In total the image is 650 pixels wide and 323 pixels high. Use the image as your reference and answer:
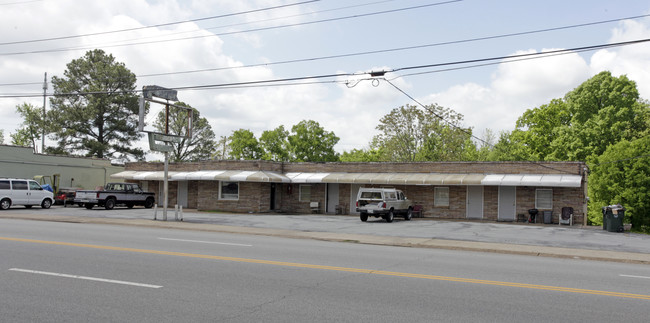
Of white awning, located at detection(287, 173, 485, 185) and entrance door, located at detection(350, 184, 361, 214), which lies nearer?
white awning, located at detection(287, 173, 485, 185)

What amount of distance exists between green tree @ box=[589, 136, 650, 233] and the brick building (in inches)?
416

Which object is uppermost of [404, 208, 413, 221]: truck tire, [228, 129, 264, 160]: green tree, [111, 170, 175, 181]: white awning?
[228, 129, 264, 160]: green tree

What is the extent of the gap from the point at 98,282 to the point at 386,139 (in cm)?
4667

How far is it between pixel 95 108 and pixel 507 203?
160ft

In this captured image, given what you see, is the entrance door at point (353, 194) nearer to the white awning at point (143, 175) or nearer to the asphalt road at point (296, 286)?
the white awning at point (143, 175)

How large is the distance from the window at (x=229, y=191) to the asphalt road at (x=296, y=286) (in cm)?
2150

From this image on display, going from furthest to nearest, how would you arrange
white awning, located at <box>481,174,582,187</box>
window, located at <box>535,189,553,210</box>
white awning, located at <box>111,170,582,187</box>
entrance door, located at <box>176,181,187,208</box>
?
entrance door, located at <box>176,181,187,208</box> → window, located at <box>535,189,553,210</box> → white awning, located at <box>111,170,582,187</box> → white awning, located at <box>481,174,582,187</box>

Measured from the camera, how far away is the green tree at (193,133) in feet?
214

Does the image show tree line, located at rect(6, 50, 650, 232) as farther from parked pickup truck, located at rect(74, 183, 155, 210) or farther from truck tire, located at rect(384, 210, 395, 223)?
truck tire, located at rect(384, 210, 395, 223)

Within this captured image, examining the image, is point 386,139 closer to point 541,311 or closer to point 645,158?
point 645,158

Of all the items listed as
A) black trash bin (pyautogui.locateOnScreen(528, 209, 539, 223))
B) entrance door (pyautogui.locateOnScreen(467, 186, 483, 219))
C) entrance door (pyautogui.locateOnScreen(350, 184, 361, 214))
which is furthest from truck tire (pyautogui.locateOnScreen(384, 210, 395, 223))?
black trash bin (pyautogui.locateOnScreen(528, 209, 539, 223))

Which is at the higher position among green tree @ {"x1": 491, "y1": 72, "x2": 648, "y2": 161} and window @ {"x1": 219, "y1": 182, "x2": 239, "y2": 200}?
green tree @ {"x1": 491, "y1": 72, "x2": 648, "y2": 161}

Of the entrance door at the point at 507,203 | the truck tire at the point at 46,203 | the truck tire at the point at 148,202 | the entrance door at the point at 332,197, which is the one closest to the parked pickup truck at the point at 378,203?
the entrance door at the point at 507,203

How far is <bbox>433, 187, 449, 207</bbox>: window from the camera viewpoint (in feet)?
102
